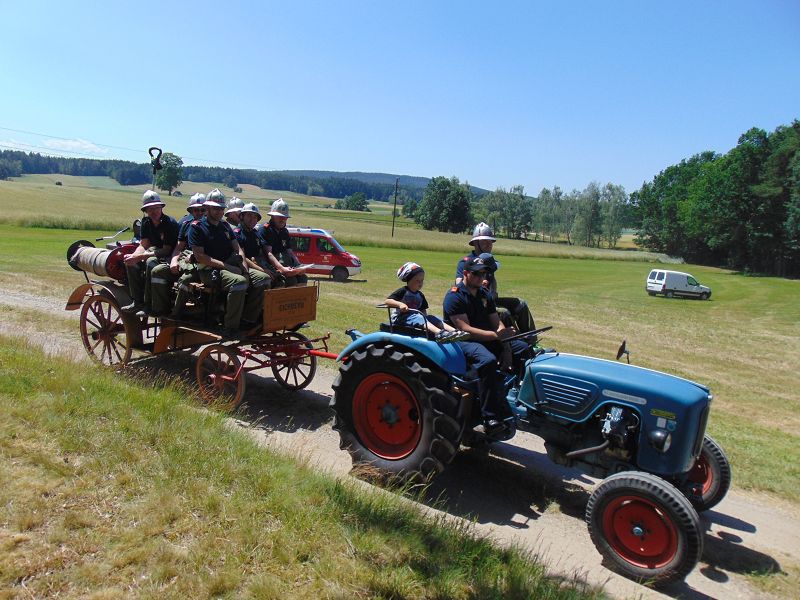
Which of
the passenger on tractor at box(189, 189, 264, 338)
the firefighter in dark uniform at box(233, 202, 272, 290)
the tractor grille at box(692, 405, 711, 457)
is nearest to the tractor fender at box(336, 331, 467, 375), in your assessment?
the tractor grille at box(692, 405, 711, 457)

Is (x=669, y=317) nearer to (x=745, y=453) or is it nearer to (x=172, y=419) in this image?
(x=745, y=453)

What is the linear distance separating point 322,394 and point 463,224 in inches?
3838

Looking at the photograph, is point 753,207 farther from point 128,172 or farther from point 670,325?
point 128,172

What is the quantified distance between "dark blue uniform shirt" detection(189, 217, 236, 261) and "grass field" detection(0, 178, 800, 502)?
345 cm

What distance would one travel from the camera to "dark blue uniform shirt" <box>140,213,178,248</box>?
773cm

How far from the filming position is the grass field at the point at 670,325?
762 cm

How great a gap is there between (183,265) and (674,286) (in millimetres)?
32365

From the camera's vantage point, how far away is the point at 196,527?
3.38 metres

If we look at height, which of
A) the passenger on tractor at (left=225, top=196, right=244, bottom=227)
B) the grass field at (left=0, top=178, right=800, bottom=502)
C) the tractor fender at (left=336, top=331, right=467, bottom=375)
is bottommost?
the grass field at (left=0, top=178, right=800, bottom=502)

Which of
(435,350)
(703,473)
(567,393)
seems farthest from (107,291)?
(703,473)

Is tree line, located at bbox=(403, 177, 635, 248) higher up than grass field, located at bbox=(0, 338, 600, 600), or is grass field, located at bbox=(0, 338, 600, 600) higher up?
tree line, located at bbox=(403, 177, 635, 248)

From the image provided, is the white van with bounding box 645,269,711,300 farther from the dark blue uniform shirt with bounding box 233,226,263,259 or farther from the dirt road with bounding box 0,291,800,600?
the dark blue uniform shirt with bounding box 233,226,263,259

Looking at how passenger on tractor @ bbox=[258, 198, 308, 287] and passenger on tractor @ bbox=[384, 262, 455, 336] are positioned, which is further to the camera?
passenger on tractor @ bbox=[258, 198, 308, 287]

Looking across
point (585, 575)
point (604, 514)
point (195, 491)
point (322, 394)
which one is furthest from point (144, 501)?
point (322, 394)
